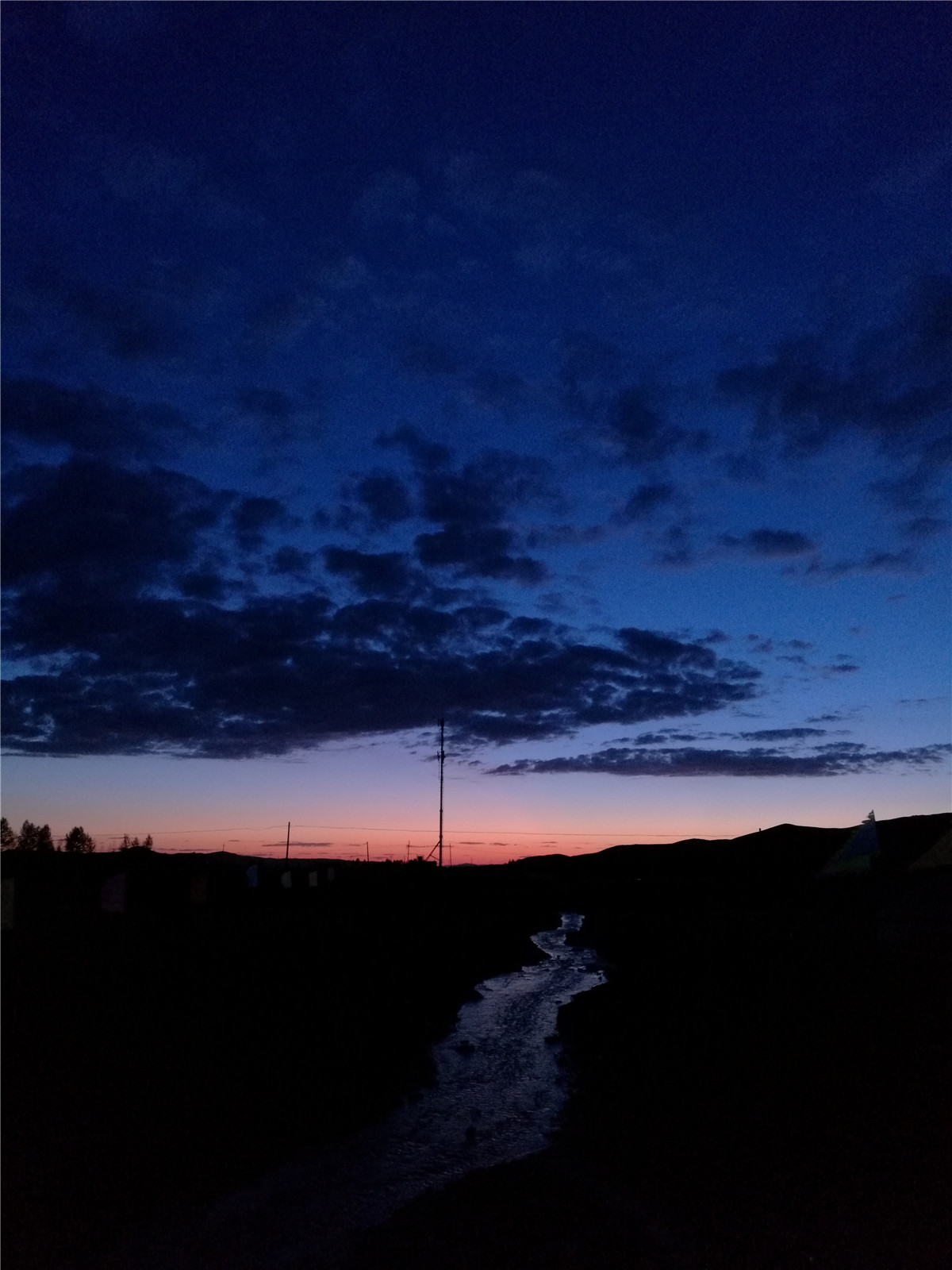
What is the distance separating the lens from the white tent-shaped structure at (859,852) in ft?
177

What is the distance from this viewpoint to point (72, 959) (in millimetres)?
33250

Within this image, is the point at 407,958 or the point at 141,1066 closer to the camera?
the point at 141,1066

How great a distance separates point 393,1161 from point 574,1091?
326 inches

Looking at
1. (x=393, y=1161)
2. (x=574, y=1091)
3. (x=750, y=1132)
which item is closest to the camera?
(x=393, y=1161)

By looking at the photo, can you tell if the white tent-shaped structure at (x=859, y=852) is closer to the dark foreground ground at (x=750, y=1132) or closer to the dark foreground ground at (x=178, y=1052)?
the dark foreground ground at (x=750, y=1132)

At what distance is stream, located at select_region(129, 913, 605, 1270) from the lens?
15102mm

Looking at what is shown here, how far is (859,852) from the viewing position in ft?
183

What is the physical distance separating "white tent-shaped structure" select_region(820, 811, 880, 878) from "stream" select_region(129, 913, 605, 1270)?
29.3m

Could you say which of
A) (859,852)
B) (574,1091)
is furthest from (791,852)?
(574,1091)

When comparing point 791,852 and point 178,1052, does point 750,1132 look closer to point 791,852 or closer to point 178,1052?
point 178,1052

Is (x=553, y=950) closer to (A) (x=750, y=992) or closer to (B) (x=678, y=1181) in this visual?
(A) (x=750, y=992)

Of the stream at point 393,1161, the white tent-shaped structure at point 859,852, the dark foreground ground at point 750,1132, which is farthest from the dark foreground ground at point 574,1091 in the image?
the white tent-shaped structure at point 859,852

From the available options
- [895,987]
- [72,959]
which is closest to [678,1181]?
[895,987]

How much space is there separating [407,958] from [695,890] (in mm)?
76192
